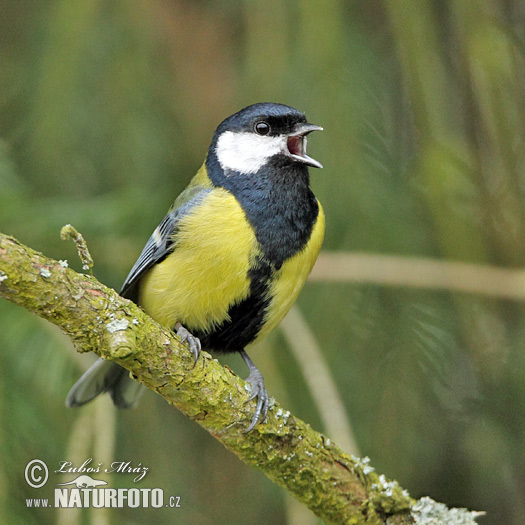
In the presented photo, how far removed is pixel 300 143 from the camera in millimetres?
2359

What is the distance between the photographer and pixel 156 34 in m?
2.77

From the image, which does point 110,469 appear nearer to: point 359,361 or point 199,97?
point 359,361

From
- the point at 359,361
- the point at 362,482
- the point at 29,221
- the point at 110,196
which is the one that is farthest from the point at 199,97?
the point at 362,482

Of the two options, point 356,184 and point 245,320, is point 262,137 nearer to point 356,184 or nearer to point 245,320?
point 356,184

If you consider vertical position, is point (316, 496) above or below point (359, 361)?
below

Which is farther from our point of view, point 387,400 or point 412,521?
point 387,400

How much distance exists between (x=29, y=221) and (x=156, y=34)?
99cm

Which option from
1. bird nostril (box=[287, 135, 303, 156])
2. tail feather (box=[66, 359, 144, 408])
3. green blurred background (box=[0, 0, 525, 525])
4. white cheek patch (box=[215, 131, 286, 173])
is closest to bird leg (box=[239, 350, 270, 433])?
green blurred background (box=[0, 0, 525, 525])

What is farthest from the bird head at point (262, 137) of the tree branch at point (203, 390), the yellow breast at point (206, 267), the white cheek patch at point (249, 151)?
the tree branch at point (203, 390)

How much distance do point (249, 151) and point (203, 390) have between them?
2.95ft

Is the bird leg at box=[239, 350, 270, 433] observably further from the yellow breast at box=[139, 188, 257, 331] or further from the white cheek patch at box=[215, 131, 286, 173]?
the white cheek patch at box=[215, 131, 286, 173]

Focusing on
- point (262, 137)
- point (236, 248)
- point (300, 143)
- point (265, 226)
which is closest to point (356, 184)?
point (300, 143)

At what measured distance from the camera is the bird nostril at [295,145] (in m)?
2.34

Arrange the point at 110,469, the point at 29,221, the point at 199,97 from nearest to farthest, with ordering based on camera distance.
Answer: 1. the point at 110,469
2. the point at 29,221
3. the point at 199,97
